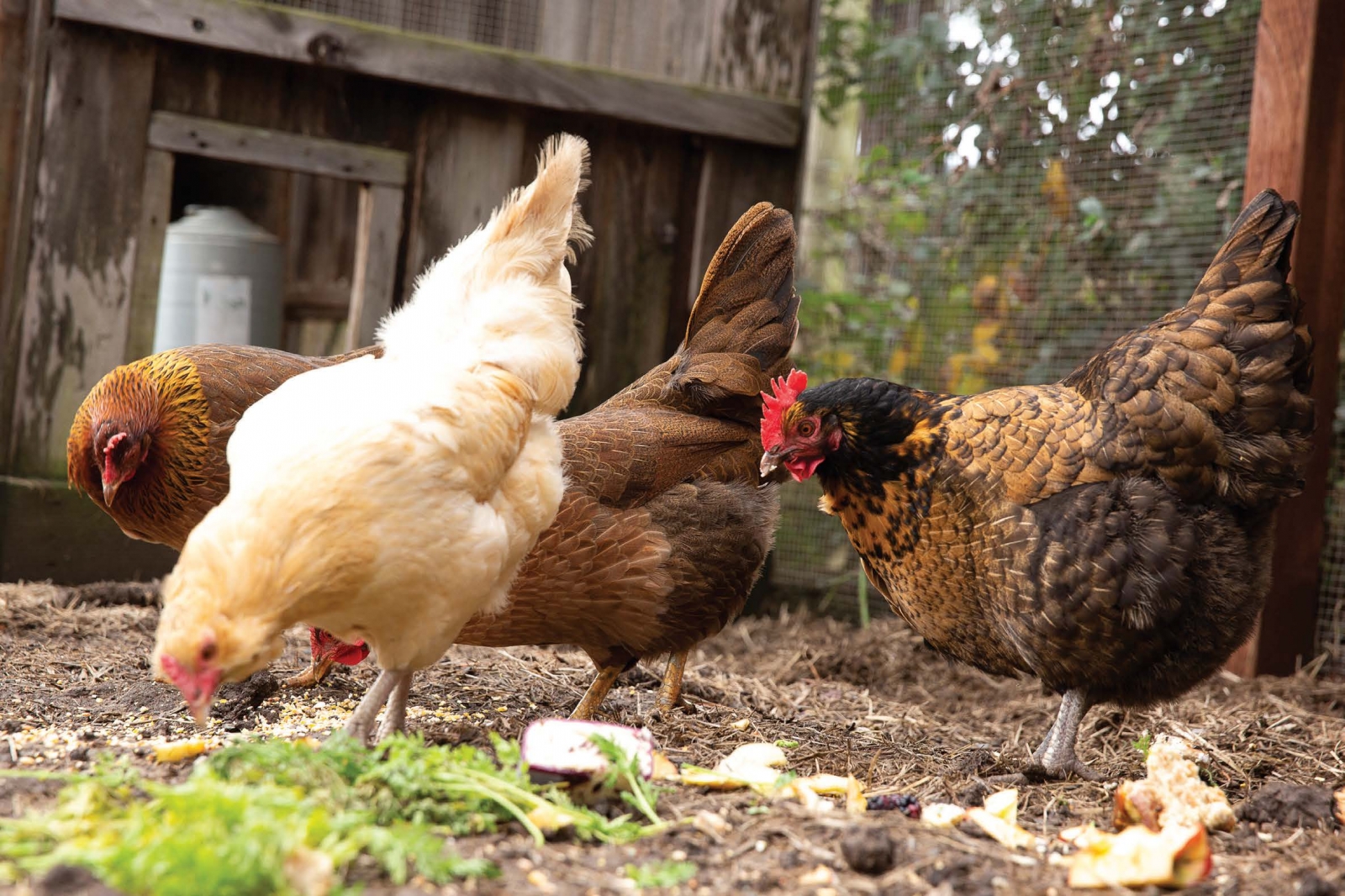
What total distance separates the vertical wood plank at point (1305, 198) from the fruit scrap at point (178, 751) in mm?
3673

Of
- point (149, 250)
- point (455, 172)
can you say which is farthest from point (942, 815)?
point (149, 250)

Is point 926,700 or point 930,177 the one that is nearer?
point 926,700

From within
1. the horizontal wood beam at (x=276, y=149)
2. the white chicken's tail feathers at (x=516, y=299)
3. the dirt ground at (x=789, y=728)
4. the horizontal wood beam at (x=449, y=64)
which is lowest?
the dirt ground at (x=789, y=728)

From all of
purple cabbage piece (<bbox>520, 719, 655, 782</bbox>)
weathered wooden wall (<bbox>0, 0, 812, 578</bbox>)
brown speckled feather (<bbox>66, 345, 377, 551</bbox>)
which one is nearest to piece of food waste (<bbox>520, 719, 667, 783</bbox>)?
purple cabbage piece (<bbox>520, 719, 655, 782</bbox>)

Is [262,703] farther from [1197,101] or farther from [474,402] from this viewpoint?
[1197,101]

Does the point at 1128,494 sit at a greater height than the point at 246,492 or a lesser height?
greater

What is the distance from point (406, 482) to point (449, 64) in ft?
10.0

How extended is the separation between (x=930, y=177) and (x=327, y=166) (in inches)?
113

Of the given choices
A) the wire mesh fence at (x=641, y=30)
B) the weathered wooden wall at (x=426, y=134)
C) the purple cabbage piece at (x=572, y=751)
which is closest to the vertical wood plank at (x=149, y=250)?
the weathered wooden wall at (x=426, y=134)

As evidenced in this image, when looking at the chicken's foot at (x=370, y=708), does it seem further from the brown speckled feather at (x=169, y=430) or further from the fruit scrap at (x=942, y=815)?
the brown speckled feather at (x=169, y=430)

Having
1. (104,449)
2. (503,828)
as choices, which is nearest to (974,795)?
(503,828)

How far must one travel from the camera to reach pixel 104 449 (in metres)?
3.32

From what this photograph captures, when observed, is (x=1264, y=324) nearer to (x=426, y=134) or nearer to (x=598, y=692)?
(x=598, y=692)

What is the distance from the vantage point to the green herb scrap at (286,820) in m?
1.47
